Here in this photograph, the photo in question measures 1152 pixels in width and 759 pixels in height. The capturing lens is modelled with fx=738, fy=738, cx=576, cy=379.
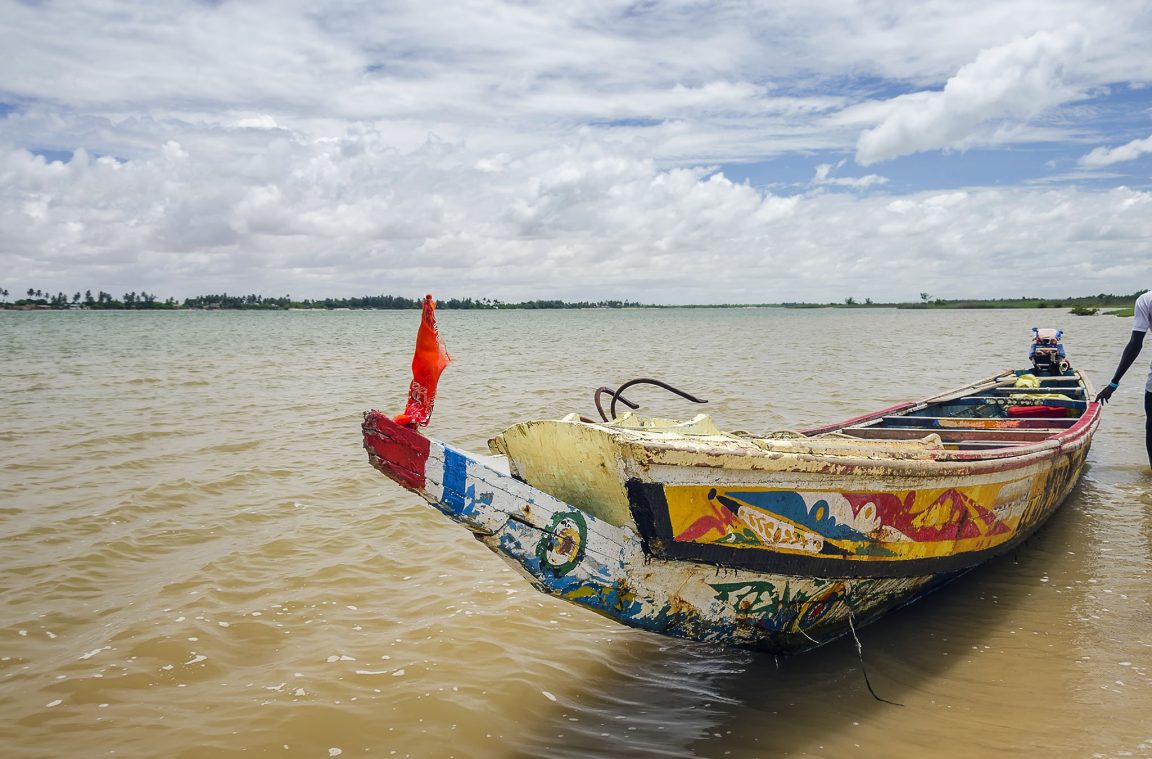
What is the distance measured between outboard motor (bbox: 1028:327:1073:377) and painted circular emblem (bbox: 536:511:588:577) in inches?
373

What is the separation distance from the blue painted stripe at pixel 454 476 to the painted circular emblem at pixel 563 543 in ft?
1.20

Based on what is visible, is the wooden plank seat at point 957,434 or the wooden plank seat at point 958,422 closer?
the wooden plank seat at point 957,434

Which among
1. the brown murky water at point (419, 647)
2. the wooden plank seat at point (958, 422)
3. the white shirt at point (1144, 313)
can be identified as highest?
the white shirt at point (1144, 313)

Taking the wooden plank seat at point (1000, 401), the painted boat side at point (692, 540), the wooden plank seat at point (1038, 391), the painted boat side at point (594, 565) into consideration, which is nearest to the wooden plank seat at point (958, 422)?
the wooden plank seat at point (1000, 401)

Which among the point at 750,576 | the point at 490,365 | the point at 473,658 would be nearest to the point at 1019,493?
the point at 750,576

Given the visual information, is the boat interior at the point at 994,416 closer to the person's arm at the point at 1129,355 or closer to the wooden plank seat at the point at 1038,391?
the wooden plank seat at the point at 1038,391

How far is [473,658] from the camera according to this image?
12.4 ft

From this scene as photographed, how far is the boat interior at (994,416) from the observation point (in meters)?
5.93

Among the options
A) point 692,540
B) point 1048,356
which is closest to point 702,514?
point 692,540

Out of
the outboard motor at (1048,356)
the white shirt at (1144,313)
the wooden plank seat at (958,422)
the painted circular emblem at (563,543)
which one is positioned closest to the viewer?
the painted circular emblem at (563,543)

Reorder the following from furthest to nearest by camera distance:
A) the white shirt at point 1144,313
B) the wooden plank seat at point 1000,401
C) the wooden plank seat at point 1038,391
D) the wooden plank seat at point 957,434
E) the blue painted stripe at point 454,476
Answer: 1. the wooden plank seat at point 1038,391
2. the wooden plank seat at point 1000,401
3. the white shirt at point 1144,313
4. the wooden plank seat at point 957,434
5. the blue painted stripe at point 454,476

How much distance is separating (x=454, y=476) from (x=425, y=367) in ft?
1.41

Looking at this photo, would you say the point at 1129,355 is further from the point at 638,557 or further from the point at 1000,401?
the point at 638,557

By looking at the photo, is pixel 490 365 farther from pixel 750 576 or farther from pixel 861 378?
pixel 750 576
